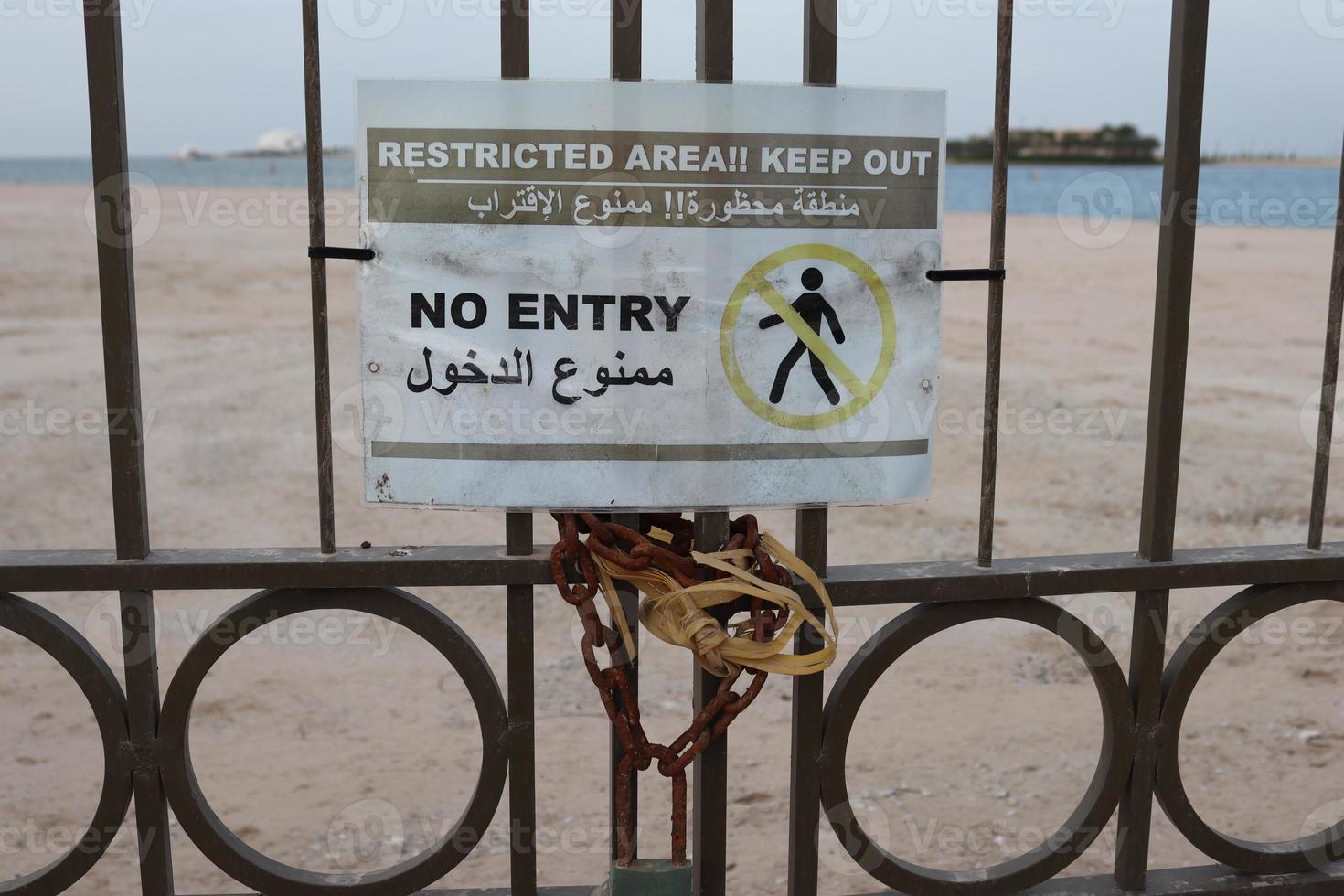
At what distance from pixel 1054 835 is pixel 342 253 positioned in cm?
135

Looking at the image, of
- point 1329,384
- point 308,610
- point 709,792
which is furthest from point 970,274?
point 308,610

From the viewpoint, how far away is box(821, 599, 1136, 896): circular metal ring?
1650 millimetres

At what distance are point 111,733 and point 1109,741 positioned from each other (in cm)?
148

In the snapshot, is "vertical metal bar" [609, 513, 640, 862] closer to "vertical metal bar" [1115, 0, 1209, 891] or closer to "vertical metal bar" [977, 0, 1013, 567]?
"vertical metal bar" [977, 0, 1013, 567]

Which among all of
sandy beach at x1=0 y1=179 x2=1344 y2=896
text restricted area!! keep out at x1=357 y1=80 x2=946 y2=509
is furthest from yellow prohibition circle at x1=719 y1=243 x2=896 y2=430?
sandy beach at x1=0 y1=179 x2=1344 y2=896

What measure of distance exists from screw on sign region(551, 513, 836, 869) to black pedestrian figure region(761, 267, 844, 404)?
208mm

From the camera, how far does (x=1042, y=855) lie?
1.76 metres

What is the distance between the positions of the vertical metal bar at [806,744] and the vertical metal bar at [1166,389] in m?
0.49

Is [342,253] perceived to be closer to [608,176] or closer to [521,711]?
[608,176]

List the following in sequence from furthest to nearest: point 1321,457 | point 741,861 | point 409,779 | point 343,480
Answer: point 343,480
point 409,779
point 741,861
point 1321,457

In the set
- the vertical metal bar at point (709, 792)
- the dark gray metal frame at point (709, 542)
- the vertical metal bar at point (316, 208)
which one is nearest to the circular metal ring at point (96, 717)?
the dark gray metal frame at point (709, 542)

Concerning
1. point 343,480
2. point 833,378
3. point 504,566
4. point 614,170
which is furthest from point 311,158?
point 343,480

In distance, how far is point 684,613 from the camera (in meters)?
1.53

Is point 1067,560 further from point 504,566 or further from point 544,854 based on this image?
point 544,854
